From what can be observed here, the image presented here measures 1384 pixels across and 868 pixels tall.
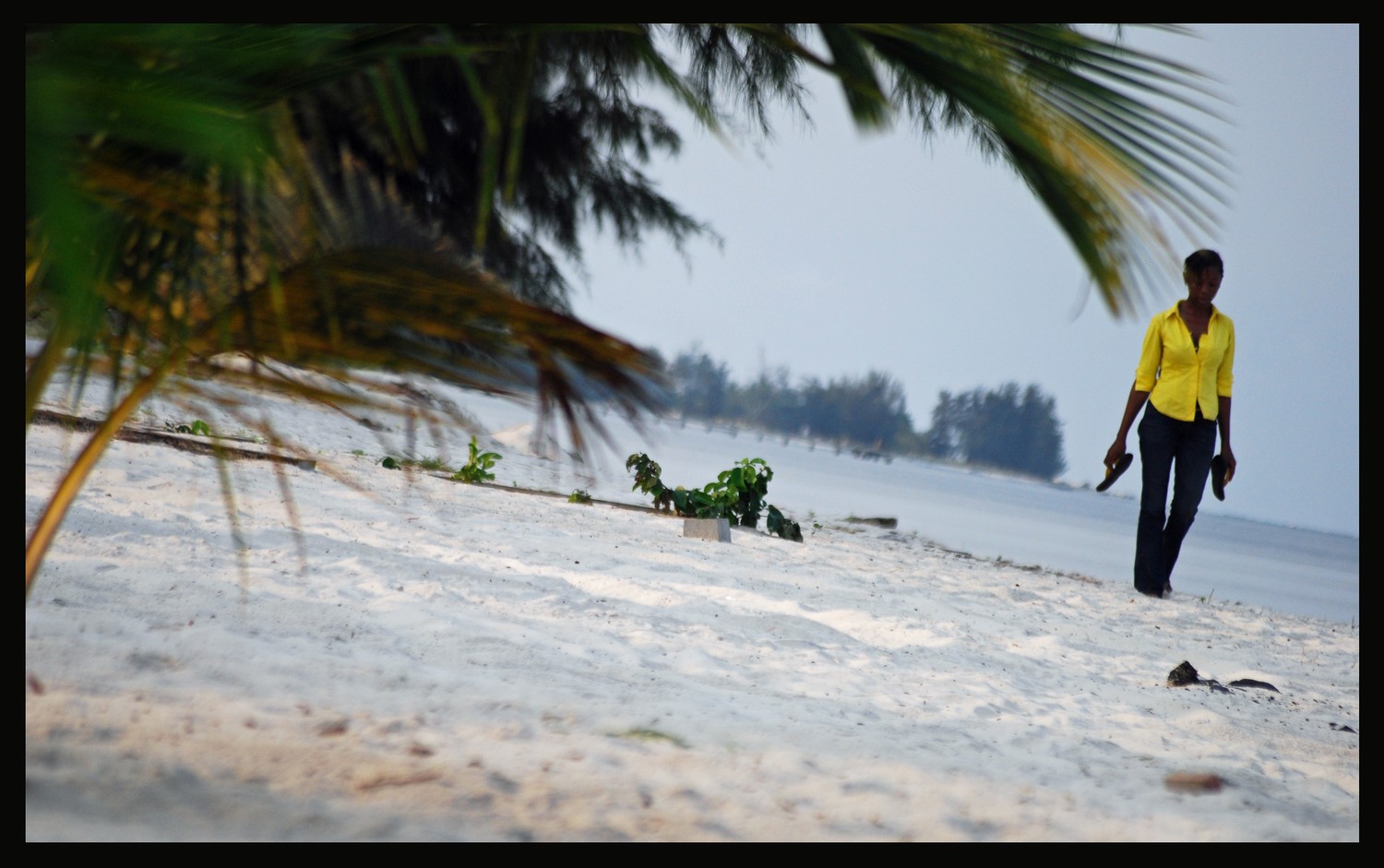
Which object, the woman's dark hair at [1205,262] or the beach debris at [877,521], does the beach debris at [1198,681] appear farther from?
the beach debris at [877,521]

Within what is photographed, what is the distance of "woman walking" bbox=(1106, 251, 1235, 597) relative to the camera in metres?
5.12

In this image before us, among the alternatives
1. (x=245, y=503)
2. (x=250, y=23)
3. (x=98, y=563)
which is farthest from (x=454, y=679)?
(x=245, y=503)

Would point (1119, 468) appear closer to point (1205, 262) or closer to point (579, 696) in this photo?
point (1205, 262)

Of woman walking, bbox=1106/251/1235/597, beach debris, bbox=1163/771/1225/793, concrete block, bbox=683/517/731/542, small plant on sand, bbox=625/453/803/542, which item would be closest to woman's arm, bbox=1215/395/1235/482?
woman walking, bbox=1106/251/1235/597

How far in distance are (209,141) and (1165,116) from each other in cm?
117

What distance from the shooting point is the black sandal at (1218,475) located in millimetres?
5355

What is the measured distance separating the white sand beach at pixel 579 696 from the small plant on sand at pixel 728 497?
1.36 m

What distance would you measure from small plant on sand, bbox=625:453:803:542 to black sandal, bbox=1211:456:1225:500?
7.54ft

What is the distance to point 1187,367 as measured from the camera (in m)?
5.14

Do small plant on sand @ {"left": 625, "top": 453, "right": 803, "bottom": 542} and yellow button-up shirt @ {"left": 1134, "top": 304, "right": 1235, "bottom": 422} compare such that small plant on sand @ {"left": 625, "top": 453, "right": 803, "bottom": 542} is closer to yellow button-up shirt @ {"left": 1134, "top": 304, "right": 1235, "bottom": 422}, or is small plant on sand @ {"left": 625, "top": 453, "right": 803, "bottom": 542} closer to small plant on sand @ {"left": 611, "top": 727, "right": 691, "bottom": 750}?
yellow button-up shirt @ {"left": 1134, "top": 304, "right": 1235, "bottom": 422}

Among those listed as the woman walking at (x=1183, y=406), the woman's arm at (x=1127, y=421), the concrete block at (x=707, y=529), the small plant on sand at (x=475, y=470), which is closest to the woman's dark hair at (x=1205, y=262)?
the woman walking at (x=1183, y=406)

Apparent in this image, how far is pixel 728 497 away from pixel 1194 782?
13.1 ft

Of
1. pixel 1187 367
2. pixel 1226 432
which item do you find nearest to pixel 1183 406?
pixel 1187 367
